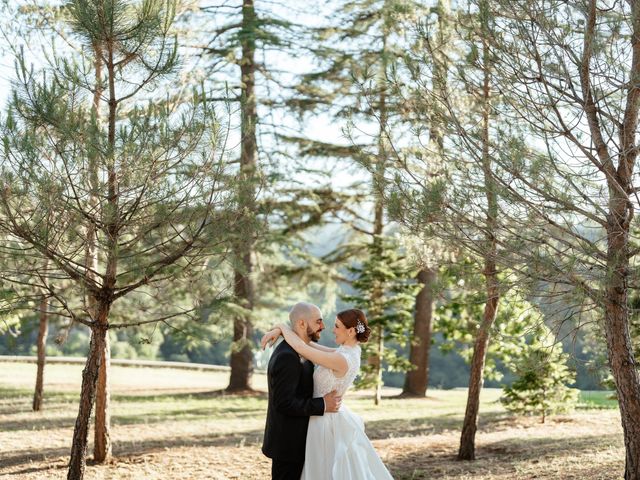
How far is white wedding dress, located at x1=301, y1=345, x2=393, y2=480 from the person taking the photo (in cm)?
471

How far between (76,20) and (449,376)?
1062 inches

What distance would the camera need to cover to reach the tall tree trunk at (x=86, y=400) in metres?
6.71

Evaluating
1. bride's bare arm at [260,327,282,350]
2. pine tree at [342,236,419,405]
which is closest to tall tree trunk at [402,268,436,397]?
pine tree at [342,236,419,405]

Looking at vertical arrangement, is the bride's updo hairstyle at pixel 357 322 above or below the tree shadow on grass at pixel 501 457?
above

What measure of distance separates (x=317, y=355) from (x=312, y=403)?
33cm

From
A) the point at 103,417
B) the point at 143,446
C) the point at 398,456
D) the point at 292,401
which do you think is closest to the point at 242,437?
the point at 143,446

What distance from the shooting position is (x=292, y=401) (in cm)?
458

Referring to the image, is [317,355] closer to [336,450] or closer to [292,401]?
[292,401]

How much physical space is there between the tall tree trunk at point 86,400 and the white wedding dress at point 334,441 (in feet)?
9.10

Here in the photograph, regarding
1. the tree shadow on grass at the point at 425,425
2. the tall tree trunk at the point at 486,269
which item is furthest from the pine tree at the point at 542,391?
the tall tree trunk at the point at 486,269

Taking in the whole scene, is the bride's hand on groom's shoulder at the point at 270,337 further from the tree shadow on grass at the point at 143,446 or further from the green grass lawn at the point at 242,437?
the tree shadow on grass at the point at 143,446

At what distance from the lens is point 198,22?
1534 centimetres

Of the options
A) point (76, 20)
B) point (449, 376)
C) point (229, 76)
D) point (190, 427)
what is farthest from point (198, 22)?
point (449, 376)

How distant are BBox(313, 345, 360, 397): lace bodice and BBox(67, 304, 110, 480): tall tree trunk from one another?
2.79 metres
